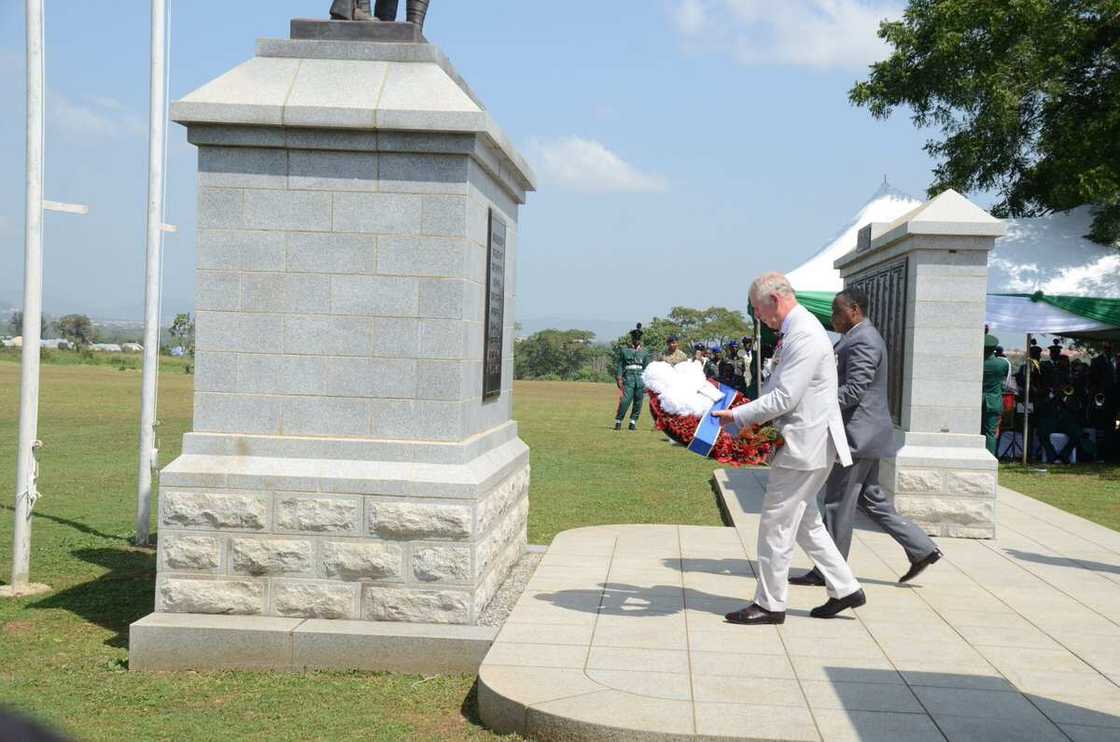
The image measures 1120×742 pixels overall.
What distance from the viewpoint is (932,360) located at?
10.2m

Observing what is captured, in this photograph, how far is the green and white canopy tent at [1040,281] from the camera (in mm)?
16859

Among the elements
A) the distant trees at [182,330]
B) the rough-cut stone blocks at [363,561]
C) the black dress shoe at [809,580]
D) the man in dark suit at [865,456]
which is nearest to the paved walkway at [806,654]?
the black dress shoe at [809,580]

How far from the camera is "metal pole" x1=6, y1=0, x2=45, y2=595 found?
7637 mm

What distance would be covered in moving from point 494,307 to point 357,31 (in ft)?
6.08

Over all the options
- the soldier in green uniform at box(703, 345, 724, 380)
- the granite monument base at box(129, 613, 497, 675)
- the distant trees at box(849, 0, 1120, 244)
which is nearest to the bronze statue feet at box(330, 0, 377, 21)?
the granite monument base at box(129, 613, 497, 675)

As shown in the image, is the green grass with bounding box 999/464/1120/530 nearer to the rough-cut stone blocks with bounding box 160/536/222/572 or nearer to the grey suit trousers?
the grey suit trousers

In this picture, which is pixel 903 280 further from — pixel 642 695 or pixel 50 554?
pixel 50 554

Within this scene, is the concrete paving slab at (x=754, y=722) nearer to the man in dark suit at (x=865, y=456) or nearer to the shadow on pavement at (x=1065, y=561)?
the man in dark suit at (x=865, y=456)

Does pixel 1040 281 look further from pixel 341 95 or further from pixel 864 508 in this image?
pixel 341 95

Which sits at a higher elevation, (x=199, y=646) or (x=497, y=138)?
(x=497, y=138)

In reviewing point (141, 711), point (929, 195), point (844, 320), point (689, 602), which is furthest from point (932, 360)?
point (929, 195)

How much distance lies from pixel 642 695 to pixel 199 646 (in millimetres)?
2488

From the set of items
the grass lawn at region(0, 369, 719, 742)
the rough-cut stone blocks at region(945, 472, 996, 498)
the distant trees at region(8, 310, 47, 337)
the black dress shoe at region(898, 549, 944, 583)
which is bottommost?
the grass lawn at region(0, 369, 719, 742)

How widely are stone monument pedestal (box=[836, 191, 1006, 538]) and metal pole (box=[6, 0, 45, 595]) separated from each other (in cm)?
674
